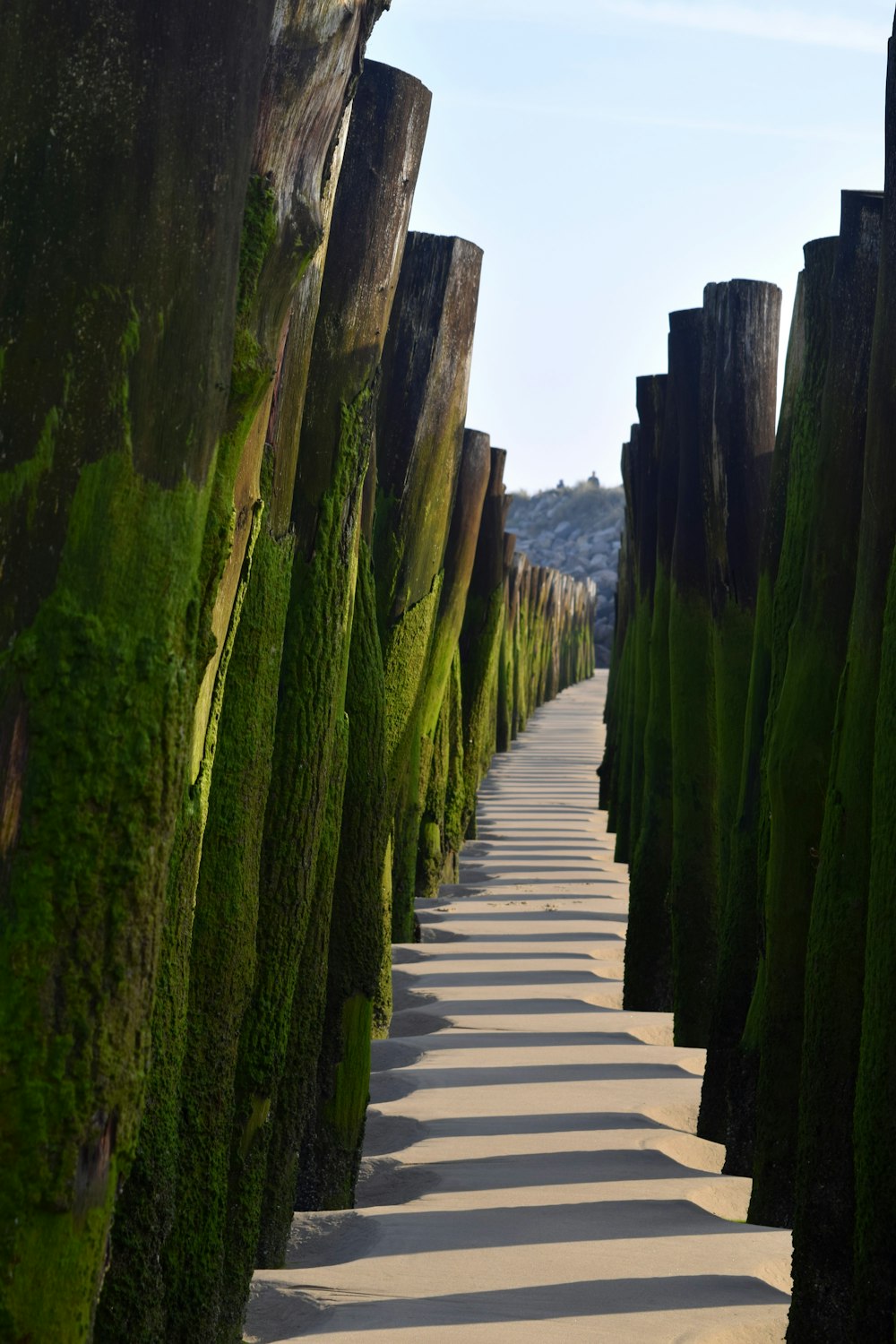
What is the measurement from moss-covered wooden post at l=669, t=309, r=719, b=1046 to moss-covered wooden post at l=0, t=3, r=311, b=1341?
362cm

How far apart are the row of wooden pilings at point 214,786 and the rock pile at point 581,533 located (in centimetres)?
5843

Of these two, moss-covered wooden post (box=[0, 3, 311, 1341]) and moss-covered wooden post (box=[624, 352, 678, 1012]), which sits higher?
moss-covered wooden post (box=[0, 3, 311, 1341])

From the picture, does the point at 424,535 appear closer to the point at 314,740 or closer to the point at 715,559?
the point at 715,559

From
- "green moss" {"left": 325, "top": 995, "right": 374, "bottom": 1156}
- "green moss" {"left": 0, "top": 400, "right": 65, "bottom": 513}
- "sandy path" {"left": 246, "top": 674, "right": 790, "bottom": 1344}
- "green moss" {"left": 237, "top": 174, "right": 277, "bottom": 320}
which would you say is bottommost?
"sandy path" {"left": 246, "top": 674, "right": 790, "bottom": 1344}

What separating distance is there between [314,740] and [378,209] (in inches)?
51.6

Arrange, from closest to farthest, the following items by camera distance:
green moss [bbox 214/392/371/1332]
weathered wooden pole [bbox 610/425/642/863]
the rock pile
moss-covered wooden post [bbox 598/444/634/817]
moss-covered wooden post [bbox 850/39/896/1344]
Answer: moss-covered wooden post [bbox 850/39/896/1344] < green moss [bbox 214/392/371/1332] < weathered wooden pole [bbox 610/425/642/863] < moss-covered wooden post [bbox 598/444/634/817] < the rock pile

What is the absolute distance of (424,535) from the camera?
521 cm

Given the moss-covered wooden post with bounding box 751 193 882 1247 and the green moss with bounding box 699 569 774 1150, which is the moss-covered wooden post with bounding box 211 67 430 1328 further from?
the green moss with bounding box 699 569 774 1150

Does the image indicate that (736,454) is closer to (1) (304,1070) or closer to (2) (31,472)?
(1) (304,1070)

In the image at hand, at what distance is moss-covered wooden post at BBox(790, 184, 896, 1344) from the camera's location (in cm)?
260

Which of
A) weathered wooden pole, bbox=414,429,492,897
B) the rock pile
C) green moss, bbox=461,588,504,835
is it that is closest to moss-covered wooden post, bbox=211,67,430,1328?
weathered wooden pole, bbox=414,429,492,897

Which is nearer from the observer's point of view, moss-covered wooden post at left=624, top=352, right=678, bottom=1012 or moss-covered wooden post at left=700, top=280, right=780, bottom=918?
moss-covered wooden post at left=700, top=280, right=780, bottom=918

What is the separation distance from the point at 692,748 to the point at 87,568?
12.8ft

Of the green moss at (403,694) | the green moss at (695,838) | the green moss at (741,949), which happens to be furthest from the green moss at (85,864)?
the green moss at (695,838)
